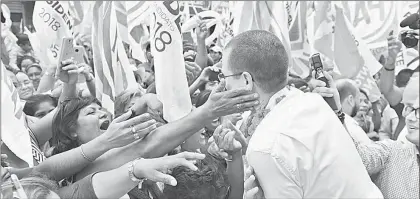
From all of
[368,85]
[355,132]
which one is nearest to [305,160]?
[355,132]

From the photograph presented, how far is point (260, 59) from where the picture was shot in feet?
8.11

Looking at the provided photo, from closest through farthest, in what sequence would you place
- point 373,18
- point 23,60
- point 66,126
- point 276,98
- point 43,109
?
point 276,98, point 66,126, point 43,109, point 23,60, point 373,18

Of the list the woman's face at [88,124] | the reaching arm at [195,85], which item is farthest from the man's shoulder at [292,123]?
the reaching arm at [195,85]

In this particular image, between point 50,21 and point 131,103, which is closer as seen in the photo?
point 131,103

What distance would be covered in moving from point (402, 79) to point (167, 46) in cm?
266

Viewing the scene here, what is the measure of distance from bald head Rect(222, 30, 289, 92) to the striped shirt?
0.54 metres

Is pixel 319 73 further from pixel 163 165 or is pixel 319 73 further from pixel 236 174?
pixel 163 165

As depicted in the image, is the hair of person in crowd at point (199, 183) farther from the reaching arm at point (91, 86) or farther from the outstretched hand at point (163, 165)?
the reaching arm at point (91, 86)

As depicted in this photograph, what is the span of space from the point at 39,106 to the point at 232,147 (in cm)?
215

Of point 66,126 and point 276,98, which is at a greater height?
point 276,98

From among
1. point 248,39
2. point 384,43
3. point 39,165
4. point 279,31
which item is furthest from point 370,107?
point 39,165

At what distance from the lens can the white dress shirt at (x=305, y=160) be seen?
6.39ft

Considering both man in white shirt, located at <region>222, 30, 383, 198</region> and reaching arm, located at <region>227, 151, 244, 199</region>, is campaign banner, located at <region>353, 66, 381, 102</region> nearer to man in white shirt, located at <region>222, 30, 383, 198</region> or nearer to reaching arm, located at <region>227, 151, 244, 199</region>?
reaching arm, located at <region>227, 151, 244, 199</region>

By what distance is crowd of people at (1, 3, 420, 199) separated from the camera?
1970 mm
